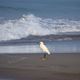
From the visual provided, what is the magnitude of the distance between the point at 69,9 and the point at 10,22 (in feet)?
30.9

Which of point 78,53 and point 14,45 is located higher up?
point 14,45

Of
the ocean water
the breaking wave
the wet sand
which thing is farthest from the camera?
the breaking wave

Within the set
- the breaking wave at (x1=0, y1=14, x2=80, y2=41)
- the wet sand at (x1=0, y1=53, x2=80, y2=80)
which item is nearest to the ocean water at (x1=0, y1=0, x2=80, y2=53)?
the breaking wave at (x1=0, y1=14, x2=80, y2=41)

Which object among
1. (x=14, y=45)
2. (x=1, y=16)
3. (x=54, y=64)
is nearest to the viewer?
(x=54, y=64)

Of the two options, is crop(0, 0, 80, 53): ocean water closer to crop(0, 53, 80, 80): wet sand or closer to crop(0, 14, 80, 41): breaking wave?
crop(0, 14, 80, 41): breaking wave

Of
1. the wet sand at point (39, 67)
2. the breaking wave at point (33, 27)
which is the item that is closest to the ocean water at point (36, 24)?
the breaking wave at point (33, 27)

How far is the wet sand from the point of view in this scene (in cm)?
1135

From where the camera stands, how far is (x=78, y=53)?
14453 mm

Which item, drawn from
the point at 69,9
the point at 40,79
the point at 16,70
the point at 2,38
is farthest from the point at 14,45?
the point at 69,9

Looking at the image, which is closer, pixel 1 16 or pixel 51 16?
pixel 1 16

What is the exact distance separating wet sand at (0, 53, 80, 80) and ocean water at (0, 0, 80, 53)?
93 cm

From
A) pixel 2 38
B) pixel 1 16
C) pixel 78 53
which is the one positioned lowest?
pixel 78 53

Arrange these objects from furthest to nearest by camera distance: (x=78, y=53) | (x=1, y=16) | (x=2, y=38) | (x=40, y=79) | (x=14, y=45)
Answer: (x=1, y=16) < (x=2, y=38) < (x=14, y=45) < (x=78, y=53) < (x=40, y=79)

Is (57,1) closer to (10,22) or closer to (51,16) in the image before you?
(51,16)
